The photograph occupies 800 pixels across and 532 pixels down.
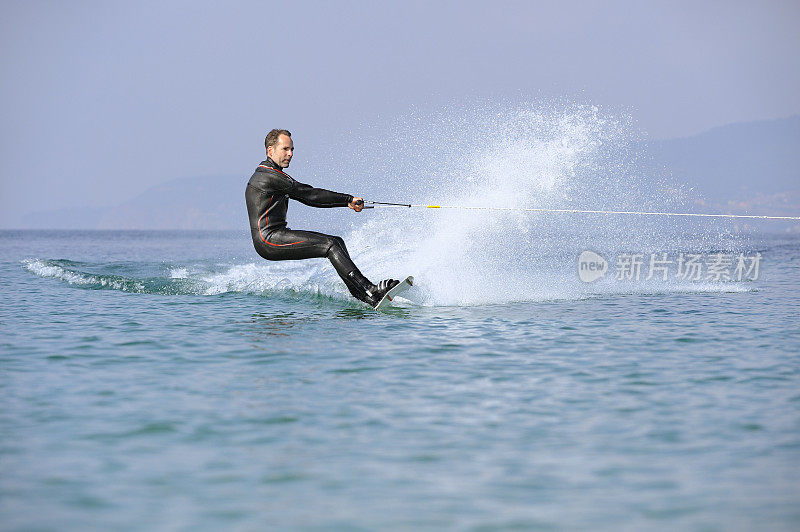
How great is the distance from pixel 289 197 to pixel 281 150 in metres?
0.68

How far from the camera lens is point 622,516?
384cm

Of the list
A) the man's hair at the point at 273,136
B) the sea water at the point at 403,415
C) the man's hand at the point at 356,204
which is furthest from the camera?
the man's hair at the point at 273,136

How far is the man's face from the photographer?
36.2ft

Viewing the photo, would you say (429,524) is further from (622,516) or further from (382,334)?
(382,334)

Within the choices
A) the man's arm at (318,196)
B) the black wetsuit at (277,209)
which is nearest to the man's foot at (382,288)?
the black wetsuit at (277,209)

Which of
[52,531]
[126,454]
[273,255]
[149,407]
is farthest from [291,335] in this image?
[52,531]

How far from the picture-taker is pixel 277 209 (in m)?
11.3

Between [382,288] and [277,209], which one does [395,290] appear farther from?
[277,209]

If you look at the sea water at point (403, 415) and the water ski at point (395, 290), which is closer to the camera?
the sea water at point (403, 415)

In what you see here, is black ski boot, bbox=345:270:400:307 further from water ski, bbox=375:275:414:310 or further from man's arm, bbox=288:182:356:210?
man's arm, bbox=288:182:356:210

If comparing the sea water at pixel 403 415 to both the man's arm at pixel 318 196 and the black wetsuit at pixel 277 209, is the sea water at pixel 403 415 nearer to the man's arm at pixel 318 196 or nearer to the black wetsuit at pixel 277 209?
the black wetsuit at pixel 277 209

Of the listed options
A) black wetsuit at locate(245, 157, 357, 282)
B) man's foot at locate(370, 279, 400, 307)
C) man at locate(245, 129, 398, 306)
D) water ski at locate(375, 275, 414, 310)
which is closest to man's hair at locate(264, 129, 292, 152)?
man at locate(245, 129, 398, 306)

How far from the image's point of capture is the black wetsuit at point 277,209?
10984 mm

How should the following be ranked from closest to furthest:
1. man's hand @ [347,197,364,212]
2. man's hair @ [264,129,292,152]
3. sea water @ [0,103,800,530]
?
sea water @ [0,103,800,530], man's hand @ [347,197,364,212], man's hair @ [264,129,292,152]
